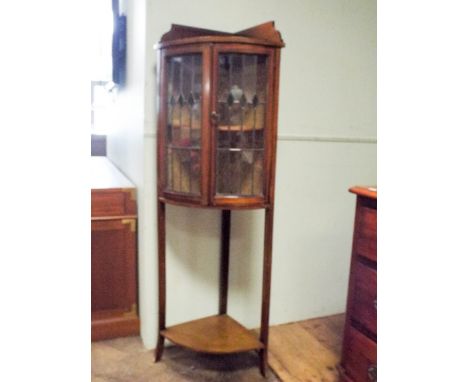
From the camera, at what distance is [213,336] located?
195cm

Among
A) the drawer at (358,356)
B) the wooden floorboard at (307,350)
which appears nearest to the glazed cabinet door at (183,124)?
the drawer at (358,356)

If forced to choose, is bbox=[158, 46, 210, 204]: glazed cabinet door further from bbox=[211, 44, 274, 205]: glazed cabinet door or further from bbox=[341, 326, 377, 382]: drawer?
bbox=[341, 326, 377, 382]: drawer

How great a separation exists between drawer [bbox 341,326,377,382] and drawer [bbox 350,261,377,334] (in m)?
0.06

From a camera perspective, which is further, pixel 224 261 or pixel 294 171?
pixel 294 171

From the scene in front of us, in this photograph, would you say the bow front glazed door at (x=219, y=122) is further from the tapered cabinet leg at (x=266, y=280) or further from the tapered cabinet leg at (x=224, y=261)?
the tapered cabinet leg at (x=224, y=261)

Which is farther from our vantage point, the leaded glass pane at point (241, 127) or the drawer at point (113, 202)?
the drawer at point (113, 202)

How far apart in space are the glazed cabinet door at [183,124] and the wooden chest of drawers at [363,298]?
1.91 feet

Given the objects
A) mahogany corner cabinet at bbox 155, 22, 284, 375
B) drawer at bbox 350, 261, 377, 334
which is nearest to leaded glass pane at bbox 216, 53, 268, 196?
mahogany corner cabinet at bbox 155, 22, 284, 375

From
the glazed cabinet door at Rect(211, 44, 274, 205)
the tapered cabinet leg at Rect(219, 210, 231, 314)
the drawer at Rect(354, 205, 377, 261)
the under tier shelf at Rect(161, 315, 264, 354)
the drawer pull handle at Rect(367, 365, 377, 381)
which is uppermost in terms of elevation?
the glazed cabinet door at Rect(211, 44, 274, 205)

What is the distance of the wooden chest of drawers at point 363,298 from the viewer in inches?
59.8

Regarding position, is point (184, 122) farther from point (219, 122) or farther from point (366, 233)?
point (366, 233)

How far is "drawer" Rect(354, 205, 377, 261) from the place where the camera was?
4.96 ft

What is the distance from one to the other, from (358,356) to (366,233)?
452 millimetres

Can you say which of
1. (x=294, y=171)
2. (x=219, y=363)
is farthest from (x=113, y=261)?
(x=294, y=171)
